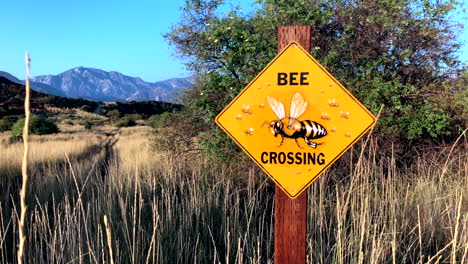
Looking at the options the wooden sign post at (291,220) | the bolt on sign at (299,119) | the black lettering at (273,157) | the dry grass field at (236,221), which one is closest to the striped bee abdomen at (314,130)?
the bolt on sign at (299,119)

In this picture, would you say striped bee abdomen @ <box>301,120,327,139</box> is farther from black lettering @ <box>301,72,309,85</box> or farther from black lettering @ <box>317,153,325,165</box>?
black lettering @ <box>301,72,309,85</box>

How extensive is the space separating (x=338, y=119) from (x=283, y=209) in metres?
0.63

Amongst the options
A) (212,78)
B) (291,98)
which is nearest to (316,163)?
(291,98)

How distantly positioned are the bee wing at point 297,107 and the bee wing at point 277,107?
0.16ft

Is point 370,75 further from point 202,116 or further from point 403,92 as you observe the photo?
point 202,116

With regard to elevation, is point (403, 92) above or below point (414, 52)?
below

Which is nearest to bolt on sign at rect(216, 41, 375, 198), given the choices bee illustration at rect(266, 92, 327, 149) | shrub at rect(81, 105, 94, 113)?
bee illustration at rect(266, 92, 327, 149)

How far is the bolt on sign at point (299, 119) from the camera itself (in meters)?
1.97

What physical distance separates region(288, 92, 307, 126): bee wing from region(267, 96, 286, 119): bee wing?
1.9 inches

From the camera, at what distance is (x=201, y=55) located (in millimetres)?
7551

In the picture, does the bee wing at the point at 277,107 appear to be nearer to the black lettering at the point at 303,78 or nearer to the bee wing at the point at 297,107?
the bee wing at the point at 297,107

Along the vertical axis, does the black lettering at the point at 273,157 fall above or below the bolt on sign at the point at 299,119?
below

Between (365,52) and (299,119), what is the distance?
211 inches

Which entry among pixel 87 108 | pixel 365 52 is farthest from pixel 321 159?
pixel 87 108
